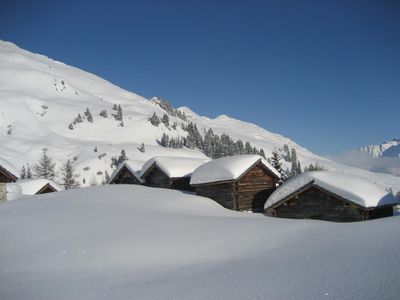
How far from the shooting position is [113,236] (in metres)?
14.5

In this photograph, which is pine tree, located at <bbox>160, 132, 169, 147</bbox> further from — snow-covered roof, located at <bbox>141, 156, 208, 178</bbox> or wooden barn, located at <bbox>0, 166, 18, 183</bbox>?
wooden barn, located at <bbox>0, 166, 18, 183</bbox>

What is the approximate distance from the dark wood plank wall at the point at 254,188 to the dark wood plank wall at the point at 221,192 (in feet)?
1.45

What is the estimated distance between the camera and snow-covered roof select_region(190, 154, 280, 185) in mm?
28203

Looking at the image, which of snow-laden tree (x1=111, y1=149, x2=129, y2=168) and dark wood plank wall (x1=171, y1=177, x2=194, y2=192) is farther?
snow-laden tree (x1=111, y1=149, x2=129, y2=168)

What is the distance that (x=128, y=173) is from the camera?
3991 centimetres

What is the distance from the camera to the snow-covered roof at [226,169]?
92.5 ft

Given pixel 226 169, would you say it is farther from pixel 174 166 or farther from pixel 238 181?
pixel 174 166

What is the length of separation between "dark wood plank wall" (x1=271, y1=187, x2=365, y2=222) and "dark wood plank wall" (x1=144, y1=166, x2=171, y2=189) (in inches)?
525

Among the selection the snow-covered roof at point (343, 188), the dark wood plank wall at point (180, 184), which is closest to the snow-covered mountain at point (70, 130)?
the dark wood plank wall at point (180, 184)

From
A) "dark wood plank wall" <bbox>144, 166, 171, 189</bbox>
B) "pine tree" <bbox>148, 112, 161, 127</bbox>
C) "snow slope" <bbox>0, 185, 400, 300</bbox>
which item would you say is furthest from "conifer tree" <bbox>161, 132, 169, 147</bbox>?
"snow slope" <bbox>0, 185, 400, 300</bbox>

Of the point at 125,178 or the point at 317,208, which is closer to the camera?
the point at 317,208

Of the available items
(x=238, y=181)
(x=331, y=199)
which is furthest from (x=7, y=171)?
(x=331, y=199)

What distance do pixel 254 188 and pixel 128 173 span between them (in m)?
16.1

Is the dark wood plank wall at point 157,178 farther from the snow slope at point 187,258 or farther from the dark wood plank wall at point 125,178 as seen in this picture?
the snow slope at point 187,258
